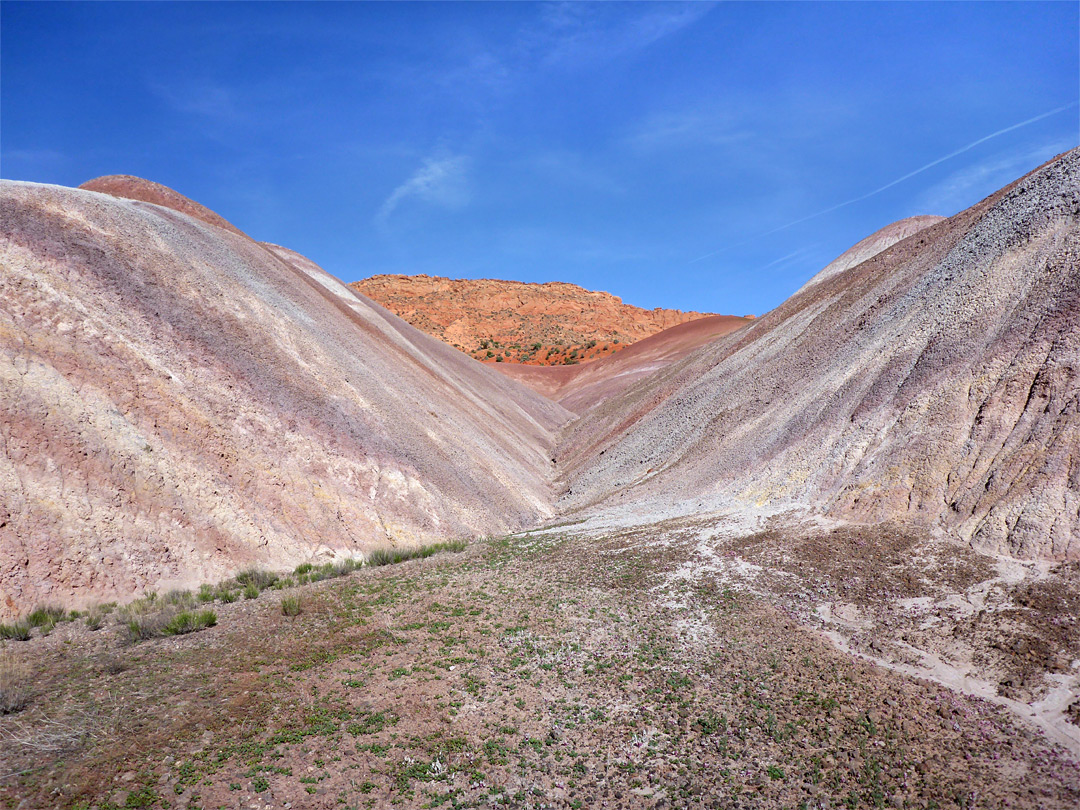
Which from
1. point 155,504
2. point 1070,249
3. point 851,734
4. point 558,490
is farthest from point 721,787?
point 558,490

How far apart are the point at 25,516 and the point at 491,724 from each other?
10961 millimetres

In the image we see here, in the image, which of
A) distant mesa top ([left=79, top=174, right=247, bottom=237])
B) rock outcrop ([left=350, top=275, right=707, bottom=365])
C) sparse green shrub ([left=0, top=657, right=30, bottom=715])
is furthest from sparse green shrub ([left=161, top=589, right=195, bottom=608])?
rock outcrop ([left=350, top=275, right=707, bottom=365])

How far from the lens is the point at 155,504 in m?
14.6

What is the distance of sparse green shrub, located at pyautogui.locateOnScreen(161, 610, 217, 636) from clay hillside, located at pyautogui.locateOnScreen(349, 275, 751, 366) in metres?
84.7

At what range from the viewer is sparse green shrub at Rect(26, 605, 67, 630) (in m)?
11.2

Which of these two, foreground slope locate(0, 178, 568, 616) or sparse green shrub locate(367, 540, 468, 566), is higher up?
foreground slope locate(0, 178, 568, 616)

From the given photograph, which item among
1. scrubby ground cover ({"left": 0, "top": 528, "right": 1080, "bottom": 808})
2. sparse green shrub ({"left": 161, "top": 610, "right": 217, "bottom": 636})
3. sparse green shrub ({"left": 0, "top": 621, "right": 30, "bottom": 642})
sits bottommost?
scrubby ground cover ({"left": 0, "top": 528, "right": 1080, "bottom": 808})

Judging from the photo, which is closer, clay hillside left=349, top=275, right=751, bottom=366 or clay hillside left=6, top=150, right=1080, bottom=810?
clay hillside left=6, top=150, right=1080, bottom=810

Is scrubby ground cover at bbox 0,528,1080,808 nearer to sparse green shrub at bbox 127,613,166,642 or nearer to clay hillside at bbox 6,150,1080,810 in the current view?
clay hillside at bbox 6,150,1080,810

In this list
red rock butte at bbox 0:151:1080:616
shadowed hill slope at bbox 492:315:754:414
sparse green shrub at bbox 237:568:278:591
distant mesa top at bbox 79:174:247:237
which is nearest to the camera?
red rock butte at bbox 0:151:1080:616

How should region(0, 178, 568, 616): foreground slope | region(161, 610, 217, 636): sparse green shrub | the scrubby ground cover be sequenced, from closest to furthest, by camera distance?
the scrubby ground cover, region(161, 610, 217, 636): sparse green shrub, region(0, 178, 568, 616): foreground slope

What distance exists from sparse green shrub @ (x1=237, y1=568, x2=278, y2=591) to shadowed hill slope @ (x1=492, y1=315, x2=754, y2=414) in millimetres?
50032

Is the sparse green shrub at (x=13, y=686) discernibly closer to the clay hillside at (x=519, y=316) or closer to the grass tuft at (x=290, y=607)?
the grass tuft at (x=290, y=607)

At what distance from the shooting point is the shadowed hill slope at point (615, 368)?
67312 mm
